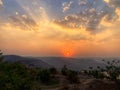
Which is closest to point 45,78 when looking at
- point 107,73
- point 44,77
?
point 44,77

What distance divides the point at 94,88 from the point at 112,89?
4992 millimetres

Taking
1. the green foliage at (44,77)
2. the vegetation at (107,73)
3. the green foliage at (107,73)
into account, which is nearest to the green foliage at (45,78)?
the green foliage at (44,77)

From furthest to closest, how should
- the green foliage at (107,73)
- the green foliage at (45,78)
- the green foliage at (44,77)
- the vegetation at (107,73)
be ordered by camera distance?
the green foliage at (107,73) < the vegetation at (107,73) < the green foliage at (44,77) < the green foliage at (45,78)

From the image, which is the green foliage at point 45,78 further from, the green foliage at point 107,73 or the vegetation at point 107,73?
the green foliage at point 107,73

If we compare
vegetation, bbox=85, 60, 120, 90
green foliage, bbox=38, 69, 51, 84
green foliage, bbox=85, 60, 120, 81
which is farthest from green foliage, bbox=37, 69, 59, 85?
green foliage, bbox=85, 60, 120, 81

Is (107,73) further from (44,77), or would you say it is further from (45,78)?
(44,77)

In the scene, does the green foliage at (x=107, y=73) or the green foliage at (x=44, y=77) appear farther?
the green foliage at (x=107, y=73)

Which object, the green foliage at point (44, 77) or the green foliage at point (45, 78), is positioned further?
the green foliage at point (44, 77)

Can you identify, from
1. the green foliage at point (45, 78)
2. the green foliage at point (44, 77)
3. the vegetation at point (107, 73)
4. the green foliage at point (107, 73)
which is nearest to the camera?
the green foliage at point (45, 78)

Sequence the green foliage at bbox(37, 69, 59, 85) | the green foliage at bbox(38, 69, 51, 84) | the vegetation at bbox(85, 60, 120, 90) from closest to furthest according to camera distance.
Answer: the green foliage at bbox(37, 69, 59, 85) < the green foliage at bbox(38, 69, 51, 84) < the vegetation at bbox(85, 60, 120, 90)

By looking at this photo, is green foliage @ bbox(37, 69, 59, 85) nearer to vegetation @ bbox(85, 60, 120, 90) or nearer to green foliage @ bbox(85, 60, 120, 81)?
vegetation @ bbox(85, 60, 120, 90)

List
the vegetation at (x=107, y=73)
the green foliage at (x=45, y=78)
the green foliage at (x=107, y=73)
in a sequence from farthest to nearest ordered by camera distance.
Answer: the green foliage at (x=107, y=73) < the vegetation at (x=107, y=73) < the green foliage at (x=45, y=78)

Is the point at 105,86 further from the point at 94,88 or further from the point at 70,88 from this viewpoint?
the point at 70,88

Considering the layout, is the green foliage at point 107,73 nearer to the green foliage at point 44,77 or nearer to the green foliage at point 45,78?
the green foliage at point 45,78
